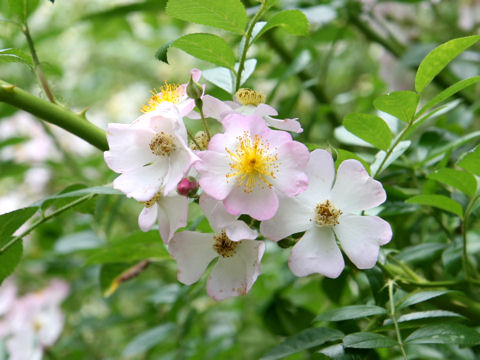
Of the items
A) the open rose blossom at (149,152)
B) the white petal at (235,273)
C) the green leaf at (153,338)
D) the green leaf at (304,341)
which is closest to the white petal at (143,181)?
the open rose blossom at (149,152)

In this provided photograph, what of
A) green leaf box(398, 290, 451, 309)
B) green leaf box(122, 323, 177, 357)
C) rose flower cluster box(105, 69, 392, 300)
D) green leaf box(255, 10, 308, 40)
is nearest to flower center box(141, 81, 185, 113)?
rose flower cluster box(105, 69, 392, 300)

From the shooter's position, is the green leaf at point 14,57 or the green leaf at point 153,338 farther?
the green leaf at point 153,338

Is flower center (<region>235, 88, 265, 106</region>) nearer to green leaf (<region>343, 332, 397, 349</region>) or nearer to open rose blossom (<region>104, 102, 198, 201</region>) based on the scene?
open rose blossom (<region>104, 102, 198, 201</region>)

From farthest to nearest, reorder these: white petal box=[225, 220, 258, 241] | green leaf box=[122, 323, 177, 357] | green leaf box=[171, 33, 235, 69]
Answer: green leaf box=[122, 323, 177, 357] → green leaf box=[171, 33, 235, 69] → white petal box=[225, 220, 258, 241]

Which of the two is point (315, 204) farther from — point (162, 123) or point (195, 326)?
point (195, 326)

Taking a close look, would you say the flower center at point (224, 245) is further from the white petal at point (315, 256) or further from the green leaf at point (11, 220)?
the green leaf at point (11, 220)

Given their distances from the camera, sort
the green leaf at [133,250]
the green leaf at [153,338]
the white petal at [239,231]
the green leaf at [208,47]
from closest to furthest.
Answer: the white petal at [239,231] < the green leaf at [208,47] < the green leaf at [133,250] < the green leaf at [153,338]

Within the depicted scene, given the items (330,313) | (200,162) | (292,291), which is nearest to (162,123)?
(200,162)
